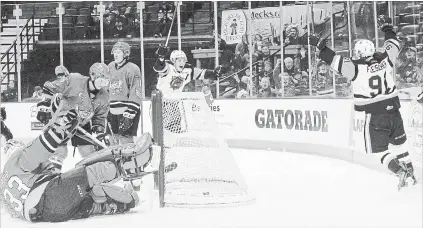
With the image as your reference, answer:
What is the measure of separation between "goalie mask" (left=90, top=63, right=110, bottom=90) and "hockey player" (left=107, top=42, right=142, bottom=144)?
0.55 ft

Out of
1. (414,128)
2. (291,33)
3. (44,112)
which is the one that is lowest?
(414,128)

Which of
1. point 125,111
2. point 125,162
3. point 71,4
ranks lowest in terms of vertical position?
point 125,162

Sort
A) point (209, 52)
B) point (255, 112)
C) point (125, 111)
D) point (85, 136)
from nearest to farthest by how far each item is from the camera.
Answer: point (85, 136) → point (125, 111) → point (209, 52) → point (255, 112)

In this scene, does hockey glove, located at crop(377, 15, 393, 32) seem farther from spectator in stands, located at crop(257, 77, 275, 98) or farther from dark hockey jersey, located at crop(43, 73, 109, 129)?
dark hockey jersey, located at crop(43, 73, 109, 129)

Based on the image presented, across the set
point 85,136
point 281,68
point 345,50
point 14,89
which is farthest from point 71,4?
point 345,50

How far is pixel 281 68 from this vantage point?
363 cm

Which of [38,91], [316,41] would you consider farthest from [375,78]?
[38,91]

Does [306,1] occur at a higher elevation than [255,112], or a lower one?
higher

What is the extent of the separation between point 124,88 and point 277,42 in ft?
3.09

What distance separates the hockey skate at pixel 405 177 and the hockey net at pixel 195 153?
0.86 meters

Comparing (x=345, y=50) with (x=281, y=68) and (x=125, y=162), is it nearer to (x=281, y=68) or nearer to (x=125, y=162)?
(x=281, y=68)

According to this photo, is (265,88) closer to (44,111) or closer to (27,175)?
(44,111)

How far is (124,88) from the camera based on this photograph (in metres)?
3.25

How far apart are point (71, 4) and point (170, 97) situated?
0.71m
